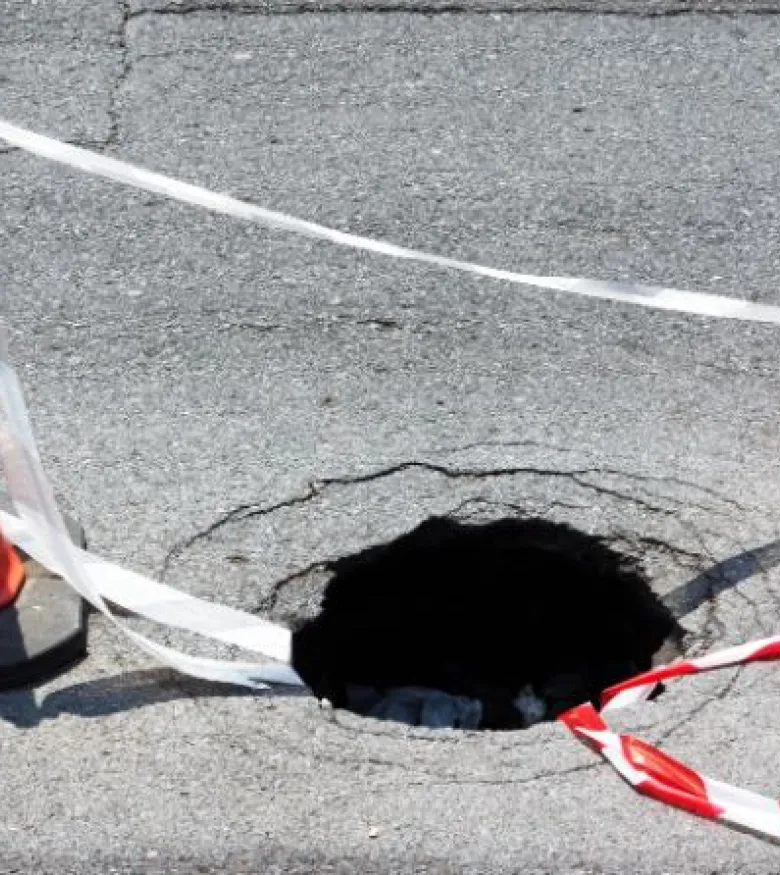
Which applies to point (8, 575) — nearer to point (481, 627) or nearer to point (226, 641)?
point (226, 641)

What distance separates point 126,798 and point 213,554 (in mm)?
777

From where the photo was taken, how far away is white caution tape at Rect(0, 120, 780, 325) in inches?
194

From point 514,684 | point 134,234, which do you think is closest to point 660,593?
point 514,684

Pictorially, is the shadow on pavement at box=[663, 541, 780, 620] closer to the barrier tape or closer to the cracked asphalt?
the cracked asphalt

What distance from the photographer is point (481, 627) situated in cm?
492

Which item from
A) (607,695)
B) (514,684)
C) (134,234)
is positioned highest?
(134,234)

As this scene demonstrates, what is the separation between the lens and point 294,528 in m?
4.54

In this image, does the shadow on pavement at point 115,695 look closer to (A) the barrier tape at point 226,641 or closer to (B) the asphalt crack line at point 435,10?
(A) the barrier tape at point 226,641

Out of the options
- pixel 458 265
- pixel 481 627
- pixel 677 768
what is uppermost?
pixel 458 265

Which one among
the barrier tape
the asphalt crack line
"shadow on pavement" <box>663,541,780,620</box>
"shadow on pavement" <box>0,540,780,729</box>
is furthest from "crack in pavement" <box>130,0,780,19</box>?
"shadow on pavement" <box>0,540,780,729</box>

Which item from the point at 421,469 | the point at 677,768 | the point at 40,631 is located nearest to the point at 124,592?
the point at 40,631

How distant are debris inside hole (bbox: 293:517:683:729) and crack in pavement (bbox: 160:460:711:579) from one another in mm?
165

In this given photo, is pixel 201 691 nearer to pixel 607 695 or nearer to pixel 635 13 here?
pixel 607 695

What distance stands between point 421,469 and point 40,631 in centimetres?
110
